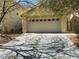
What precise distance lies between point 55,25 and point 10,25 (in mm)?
8451

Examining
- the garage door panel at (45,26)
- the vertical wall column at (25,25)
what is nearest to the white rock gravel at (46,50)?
the garage door panel at (45,26)

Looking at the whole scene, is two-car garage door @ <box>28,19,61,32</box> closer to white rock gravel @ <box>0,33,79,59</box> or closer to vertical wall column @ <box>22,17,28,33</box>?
vertical wall column @ <box>22,17,28,33</box>

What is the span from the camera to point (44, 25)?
1199 inches

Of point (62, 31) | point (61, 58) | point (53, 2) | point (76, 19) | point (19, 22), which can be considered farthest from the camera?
point (19, 22)

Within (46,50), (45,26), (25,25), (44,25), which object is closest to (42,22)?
(44,25)

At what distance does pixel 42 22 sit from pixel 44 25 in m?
0.65

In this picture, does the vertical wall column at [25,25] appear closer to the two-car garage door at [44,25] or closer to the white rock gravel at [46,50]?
the two-car garage door at [44,25]

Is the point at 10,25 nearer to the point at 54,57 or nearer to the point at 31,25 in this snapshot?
the point at 31,25

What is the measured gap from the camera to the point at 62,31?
98.8 ft

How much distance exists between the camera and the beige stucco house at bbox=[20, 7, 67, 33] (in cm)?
3027

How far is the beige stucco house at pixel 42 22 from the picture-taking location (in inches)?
1192

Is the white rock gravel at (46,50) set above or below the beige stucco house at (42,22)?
below

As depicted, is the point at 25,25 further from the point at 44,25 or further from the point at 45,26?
the point at 45,26

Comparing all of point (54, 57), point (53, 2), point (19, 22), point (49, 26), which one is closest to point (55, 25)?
point (49, 26)
